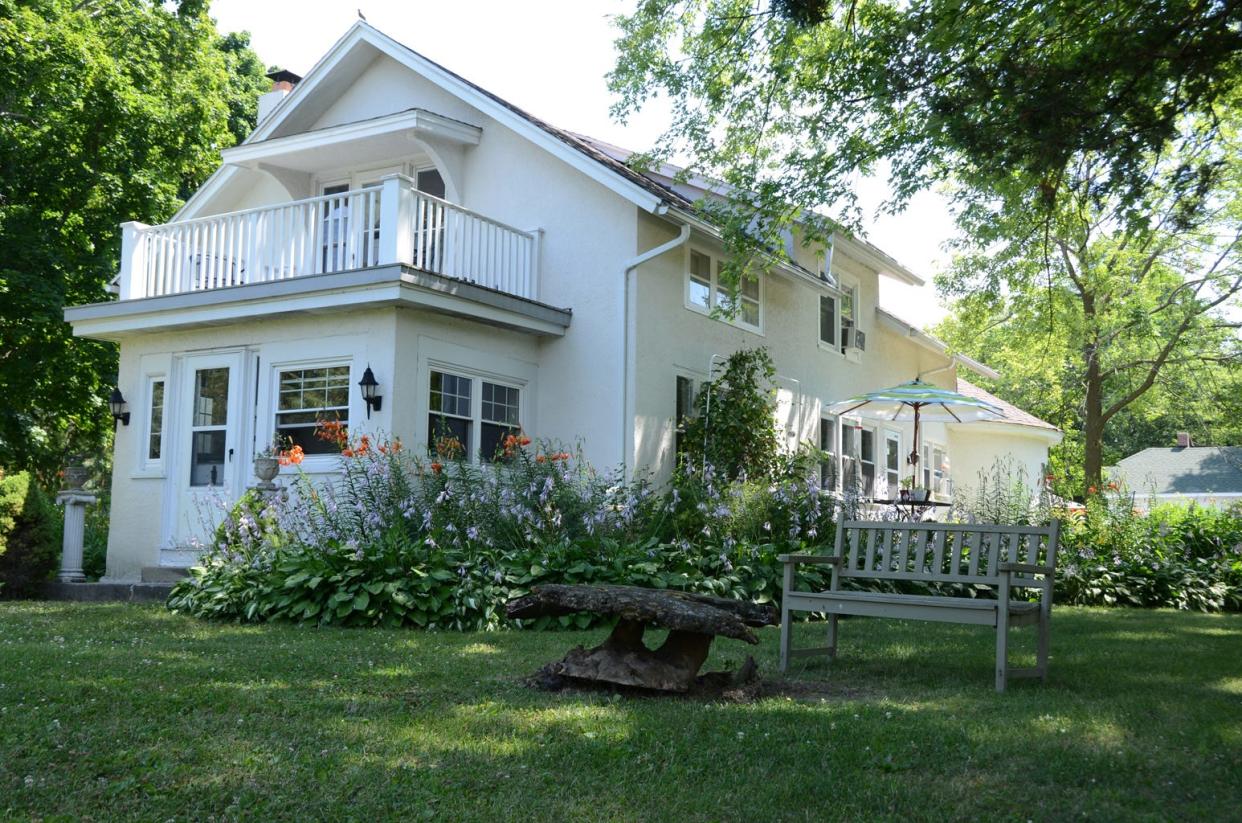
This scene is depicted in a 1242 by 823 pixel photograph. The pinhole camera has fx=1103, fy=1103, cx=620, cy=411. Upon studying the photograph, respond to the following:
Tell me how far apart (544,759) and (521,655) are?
309cm

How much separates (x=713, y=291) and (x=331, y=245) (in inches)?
226

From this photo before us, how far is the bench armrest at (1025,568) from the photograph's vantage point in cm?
659

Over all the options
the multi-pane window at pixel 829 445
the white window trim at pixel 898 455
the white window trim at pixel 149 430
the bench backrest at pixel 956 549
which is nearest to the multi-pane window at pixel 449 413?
the white window trim at pixel 149 430

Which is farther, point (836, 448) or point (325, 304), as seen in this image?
point (836, 448)

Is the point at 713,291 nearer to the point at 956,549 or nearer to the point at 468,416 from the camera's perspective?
the point at 468,416

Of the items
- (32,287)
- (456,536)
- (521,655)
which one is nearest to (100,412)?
(32,287)

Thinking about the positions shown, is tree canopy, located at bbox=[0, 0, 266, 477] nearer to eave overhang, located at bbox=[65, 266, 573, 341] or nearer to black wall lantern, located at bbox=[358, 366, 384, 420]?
eave overhang, located at bbox=[65, 266, 573, 341]

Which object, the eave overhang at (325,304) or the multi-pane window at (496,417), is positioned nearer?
the eave overhang at (325,304)

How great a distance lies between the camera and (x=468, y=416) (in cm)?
1359

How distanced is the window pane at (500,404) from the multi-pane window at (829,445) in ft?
22.6

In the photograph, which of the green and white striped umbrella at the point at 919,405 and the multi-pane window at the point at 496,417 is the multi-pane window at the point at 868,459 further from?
the multi-pane window at the point at 496,417

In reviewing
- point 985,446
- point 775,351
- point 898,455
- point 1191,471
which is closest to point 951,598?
point 775,351

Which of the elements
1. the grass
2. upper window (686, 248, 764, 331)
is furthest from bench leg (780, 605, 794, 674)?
upper window (686, 248, 764, 331)

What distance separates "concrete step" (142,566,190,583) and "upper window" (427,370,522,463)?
3.27 meters
